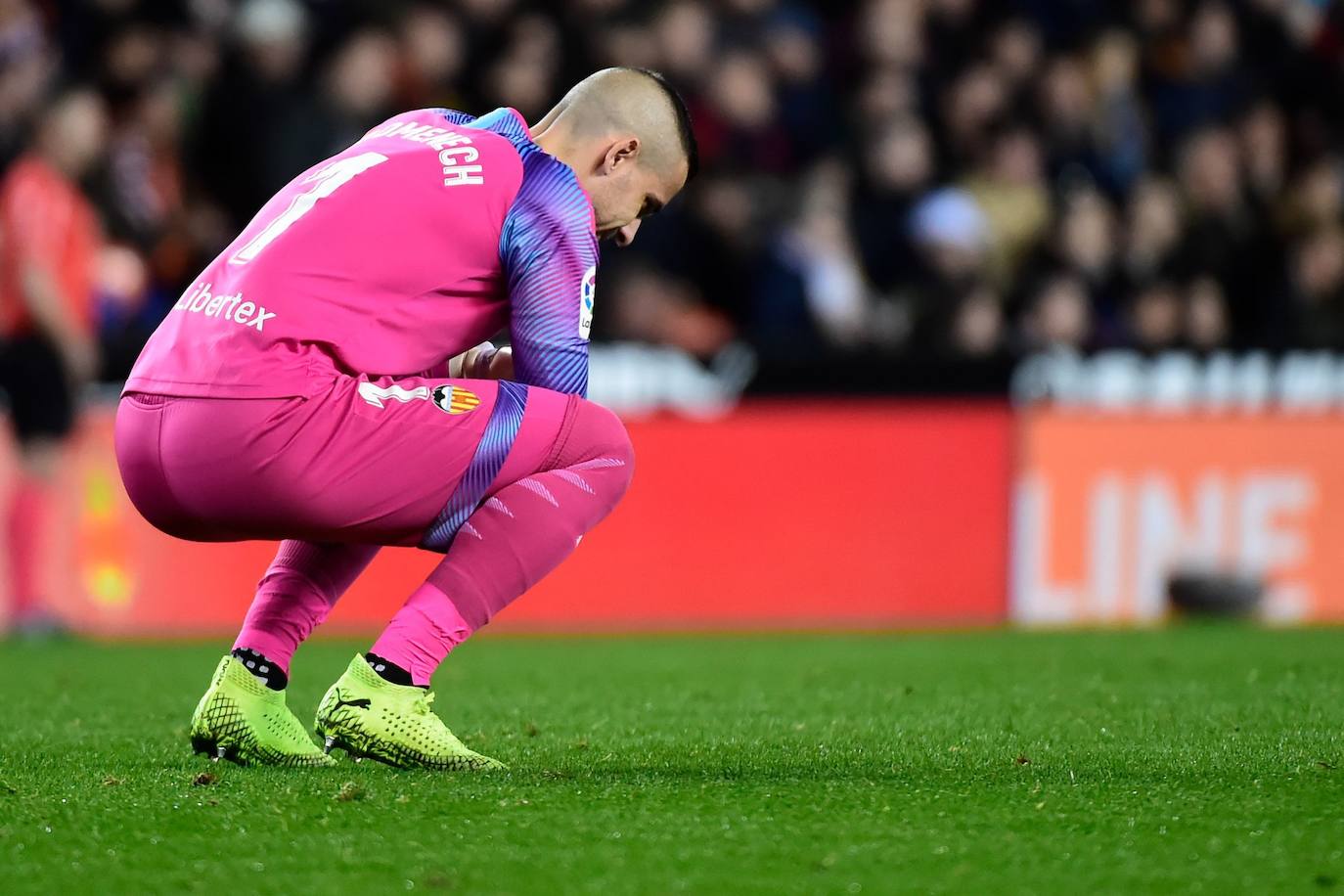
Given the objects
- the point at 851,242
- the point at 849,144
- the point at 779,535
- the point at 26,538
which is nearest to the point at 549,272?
the point at 26,538

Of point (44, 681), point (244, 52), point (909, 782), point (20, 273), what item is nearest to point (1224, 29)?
point (244, 52)

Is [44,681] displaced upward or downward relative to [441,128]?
downward

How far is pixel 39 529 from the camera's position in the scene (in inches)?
295

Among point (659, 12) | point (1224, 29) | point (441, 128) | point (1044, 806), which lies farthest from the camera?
point (1224, 29)

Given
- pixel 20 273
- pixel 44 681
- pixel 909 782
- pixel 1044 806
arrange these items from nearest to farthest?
pixel 1044 806 → pixel 909 782 → pixel 44 681 → pixel 20 273

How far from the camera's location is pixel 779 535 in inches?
324

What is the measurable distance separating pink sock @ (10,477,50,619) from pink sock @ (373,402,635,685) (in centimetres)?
436

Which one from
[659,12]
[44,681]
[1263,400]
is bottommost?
[44,681]

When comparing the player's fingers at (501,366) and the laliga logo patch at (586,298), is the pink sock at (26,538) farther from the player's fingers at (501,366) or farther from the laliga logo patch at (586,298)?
the laliga logo patch at (586,298)

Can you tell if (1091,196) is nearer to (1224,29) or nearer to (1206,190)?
(1206,190)

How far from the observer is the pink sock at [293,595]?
374 centimetres

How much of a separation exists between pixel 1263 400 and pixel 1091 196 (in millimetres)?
2065

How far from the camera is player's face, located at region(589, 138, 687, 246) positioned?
367 cm

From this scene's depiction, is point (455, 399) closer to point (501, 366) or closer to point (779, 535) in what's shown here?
point (501, 366)
